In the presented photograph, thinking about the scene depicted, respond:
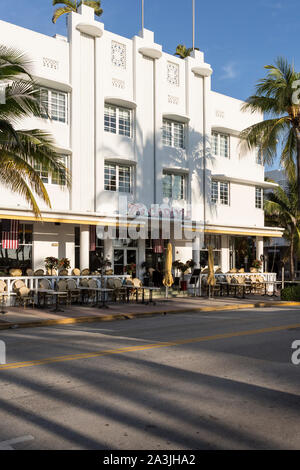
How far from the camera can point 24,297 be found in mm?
17547

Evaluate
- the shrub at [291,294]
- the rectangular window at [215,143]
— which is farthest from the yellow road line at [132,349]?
the rectangular window at [215,143]

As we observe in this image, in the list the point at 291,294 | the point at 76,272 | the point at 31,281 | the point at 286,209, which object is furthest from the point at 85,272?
the point at 286,209

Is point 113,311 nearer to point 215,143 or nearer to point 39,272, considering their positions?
point 39,272

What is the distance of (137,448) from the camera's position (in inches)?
176

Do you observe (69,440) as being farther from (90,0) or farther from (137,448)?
(90,0)

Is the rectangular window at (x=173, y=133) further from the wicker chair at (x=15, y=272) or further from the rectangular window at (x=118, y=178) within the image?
the wicker chair at (x=15, y=272)

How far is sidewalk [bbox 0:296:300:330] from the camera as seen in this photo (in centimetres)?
1437

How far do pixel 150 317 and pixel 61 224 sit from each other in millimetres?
7817

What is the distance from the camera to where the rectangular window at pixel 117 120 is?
2417cm

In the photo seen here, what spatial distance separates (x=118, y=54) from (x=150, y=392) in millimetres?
21683

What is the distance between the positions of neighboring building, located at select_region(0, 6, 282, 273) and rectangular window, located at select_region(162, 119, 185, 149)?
0.06 m

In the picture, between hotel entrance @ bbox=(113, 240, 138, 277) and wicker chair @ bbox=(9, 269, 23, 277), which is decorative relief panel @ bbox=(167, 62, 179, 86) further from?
wicker chair @ bbox=(9, 269, 23, 277)

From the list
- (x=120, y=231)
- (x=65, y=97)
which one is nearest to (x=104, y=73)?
(x=65, y=97)

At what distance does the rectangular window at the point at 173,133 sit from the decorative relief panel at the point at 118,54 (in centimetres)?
407
